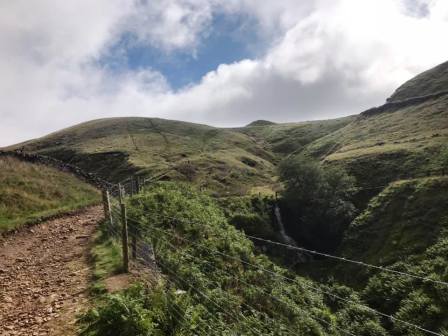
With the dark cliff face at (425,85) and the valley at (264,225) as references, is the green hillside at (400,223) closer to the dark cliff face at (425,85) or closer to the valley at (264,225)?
the valley at (264,225)

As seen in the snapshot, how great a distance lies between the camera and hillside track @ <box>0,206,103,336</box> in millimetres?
10688

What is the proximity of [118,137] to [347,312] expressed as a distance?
104 m

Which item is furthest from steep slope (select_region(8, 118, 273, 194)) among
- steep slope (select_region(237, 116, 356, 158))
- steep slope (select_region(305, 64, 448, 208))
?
steep slope (select_region(305, 64, 448, 208))

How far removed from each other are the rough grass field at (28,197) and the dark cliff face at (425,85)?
11963 centimetres

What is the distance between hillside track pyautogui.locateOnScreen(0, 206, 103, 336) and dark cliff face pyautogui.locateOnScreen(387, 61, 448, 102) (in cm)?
12700

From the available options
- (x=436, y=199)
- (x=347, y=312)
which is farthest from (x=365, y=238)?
(x=347, y=312)

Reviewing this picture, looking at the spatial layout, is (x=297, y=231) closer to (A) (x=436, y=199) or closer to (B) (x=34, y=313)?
(A) (x=436, y=199)

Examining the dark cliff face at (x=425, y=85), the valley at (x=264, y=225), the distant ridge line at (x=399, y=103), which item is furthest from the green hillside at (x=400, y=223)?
the dark cliff face at (x=425, y=85)

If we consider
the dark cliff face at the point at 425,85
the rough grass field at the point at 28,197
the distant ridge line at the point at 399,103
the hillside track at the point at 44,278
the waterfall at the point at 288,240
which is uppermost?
the dark cliff face at the point at 425,85

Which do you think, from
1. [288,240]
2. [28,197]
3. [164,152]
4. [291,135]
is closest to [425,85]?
[291,135]

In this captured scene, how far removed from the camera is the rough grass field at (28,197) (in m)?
25.5

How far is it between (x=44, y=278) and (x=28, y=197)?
674 inches

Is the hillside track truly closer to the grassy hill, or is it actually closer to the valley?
the valley

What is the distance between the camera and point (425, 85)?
13500 centimetres
